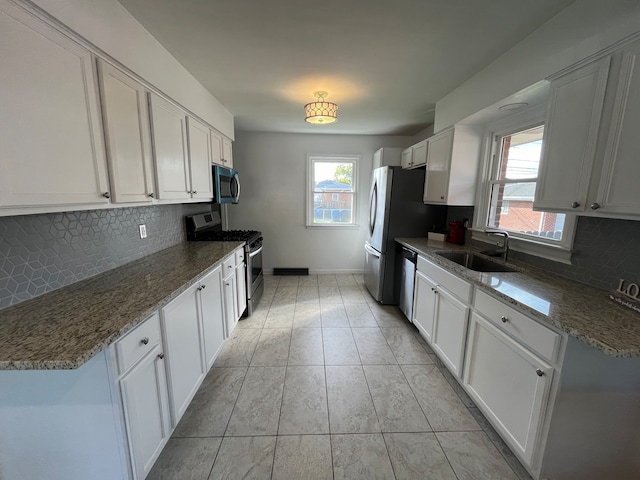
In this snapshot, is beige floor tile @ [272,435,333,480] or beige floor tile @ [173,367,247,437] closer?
beige floor tile @ [272,435,333,480]

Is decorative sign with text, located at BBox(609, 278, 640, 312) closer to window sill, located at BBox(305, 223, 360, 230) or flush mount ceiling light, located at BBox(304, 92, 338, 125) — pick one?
flush mount ceiling light, located at BBox(304, 92, 338, 125)

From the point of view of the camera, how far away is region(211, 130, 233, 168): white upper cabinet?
2.95 metres

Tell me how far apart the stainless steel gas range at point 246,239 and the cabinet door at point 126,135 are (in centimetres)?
125

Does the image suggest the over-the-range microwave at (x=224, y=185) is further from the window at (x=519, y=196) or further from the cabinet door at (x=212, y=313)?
the window at (x=519, y=196)

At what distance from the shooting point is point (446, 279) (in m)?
2.11

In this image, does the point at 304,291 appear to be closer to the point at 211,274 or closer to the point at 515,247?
the point at 211,274

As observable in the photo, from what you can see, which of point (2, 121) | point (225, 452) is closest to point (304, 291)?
point (225, 452)

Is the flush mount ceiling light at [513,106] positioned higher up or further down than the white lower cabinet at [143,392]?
higher up

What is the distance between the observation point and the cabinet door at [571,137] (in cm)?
133

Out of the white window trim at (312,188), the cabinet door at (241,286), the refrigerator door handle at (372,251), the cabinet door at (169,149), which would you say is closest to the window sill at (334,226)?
the white window trim at (312,188)

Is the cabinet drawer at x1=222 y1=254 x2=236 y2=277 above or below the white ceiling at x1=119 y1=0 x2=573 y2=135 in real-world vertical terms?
below

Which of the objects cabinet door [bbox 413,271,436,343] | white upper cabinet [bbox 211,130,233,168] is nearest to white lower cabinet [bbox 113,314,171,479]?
cabinet door [bbox 413,271,436,343]

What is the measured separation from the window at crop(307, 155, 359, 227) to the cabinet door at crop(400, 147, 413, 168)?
3.04ft

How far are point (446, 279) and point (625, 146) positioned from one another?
4.08ft
